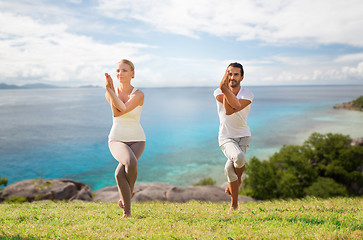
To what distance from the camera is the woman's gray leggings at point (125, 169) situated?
5.86 m

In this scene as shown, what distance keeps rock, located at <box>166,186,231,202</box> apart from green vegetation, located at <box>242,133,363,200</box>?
15201 millimetres

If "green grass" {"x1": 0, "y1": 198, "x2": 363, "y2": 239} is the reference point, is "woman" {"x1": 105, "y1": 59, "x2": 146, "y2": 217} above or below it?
above

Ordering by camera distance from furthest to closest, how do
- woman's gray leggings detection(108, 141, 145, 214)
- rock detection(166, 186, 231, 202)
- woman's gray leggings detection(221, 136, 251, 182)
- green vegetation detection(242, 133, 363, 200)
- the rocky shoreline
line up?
1. green vegetation detection(242, 133, 363, 200)
2. the rocky shoreline
3. rock detection(166, 186, 231, 202)
4. woman's gray leggings detection(221, 136, 251, 182)
5. woman's gray leggings detection(108, 141, 145, 214)

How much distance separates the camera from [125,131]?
20.8 ft

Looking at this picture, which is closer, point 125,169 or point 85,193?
point 125,169

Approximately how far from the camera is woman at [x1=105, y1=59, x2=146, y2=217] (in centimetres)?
595

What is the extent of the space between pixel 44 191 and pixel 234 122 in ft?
76.7

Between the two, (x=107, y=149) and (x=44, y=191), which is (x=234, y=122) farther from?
(x=107, y=149)

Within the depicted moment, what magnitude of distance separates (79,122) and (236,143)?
334 ft

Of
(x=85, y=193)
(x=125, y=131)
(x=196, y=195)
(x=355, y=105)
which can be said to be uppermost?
(x=355, y=105)

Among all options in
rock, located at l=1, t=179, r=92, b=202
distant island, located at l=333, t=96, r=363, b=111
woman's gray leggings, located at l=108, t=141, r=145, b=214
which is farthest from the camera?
distant island, located at l=333, t=96, r=363, b=111

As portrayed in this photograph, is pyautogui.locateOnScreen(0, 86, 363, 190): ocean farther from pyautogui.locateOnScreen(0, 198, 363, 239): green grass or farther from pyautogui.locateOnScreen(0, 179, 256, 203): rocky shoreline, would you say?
pyautogui.locateOnScreen(0, 198, 363, 239): green grass

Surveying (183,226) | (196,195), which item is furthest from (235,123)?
(196,195)

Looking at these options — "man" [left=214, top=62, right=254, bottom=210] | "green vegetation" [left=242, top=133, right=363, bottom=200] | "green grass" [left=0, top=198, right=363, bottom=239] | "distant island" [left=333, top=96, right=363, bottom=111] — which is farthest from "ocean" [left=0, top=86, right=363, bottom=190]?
"green grass" [left=0, top=198, right=363, bottom=239]
